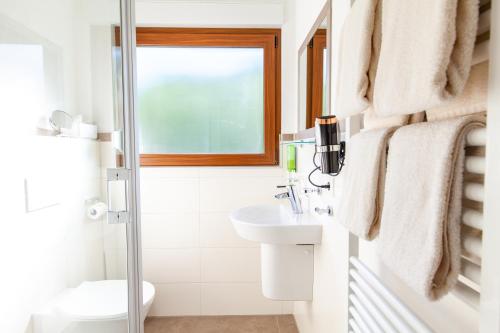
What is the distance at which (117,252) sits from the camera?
1260mm

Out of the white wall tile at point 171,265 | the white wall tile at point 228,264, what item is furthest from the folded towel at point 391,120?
the white wall tile at point 171,265

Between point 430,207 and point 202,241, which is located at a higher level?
point 430,207

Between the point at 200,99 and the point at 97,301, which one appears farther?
the point at 200,99

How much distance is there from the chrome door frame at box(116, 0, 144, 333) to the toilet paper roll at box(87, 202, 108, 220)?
102 mm

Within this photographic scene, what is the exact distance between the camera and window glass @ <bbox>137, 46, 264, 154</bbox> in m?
2.60

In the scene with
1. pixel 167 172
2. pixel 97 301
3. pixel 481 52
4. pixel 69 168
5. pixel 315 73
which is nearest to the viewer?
pixel 481 52

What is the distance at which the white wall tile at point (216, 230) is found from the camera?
102 inches

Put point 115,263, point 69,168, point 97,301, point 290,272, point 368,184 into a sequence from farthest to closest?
point 290,272 < point 115,263 < point 97,301 < point 69,168 < point 368,184

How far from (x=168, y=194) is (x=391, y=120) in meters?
2.03

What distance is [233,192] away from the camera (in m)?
2.59

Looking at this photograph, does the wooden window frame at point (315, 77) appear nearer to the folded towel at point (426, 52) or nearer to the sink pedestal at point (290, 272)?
the sink pedestal at point (290, 272)

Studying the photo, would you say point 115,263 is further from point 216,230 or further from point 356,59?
point 216,230

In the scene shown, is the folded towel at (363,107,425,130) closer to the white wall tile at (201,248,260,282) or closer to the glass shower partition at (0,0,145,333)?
the glass shower partition at (0,0,145,333)

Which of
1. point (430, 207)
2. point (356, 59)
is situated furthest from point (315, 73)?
point (430, 207)
